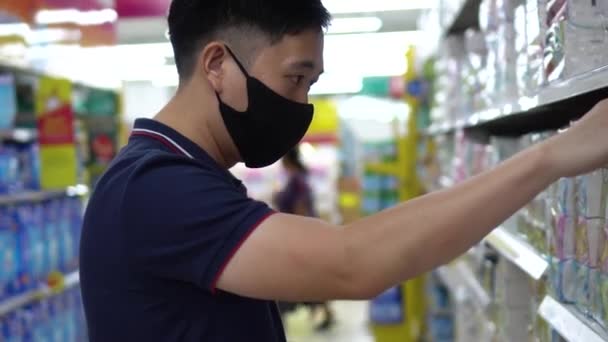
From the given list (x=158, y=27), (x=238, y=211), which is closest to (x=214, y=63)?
(x=238, y=211)

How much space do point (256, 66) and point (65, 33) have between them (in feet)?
12.2

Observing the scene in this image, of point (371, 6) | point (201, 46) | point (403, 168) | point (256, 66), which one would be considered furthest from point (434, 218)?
point (371, 6)

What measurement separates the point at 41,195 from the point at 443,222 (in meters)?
3.75

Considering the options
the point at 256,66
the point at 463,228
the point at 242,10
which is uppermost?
the point at 242,10

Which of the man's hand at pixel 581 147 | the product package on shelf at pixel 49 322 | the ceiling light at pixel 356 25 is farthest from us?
the ceiling light at pixel 356 25

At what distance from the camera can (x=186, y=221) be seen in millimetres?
1279

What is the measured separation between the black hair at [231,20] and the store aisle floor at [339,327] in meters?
6.59

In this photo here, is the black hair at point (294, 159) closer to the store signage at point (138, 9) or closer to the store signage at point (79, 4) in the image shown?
the store signage at point (138, 9)

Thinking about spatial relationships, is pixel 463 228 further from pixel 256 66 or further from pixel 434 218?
pixel 256 66

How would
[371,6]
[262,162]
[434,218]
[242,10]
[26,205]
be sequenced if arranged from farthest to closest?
1. [371,6]
2. [26,205]
3. [262,162]
4. [242,10]
5. [434,218]

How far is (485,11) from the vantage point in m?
2.89

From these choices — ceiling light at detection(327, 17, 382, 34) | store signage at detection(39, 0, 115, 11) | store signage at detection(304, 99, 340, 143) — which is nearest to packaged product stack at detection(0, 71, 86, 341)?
store signage at detection(39, 0, 115, 11)

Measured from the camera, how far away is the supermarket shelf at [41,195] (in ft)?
13.6

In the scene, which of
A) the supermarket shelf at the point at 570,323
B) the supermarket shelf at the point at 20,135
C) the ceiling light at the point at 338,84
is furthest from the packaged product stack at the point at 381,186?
the ceiling light at the point at 338,84
